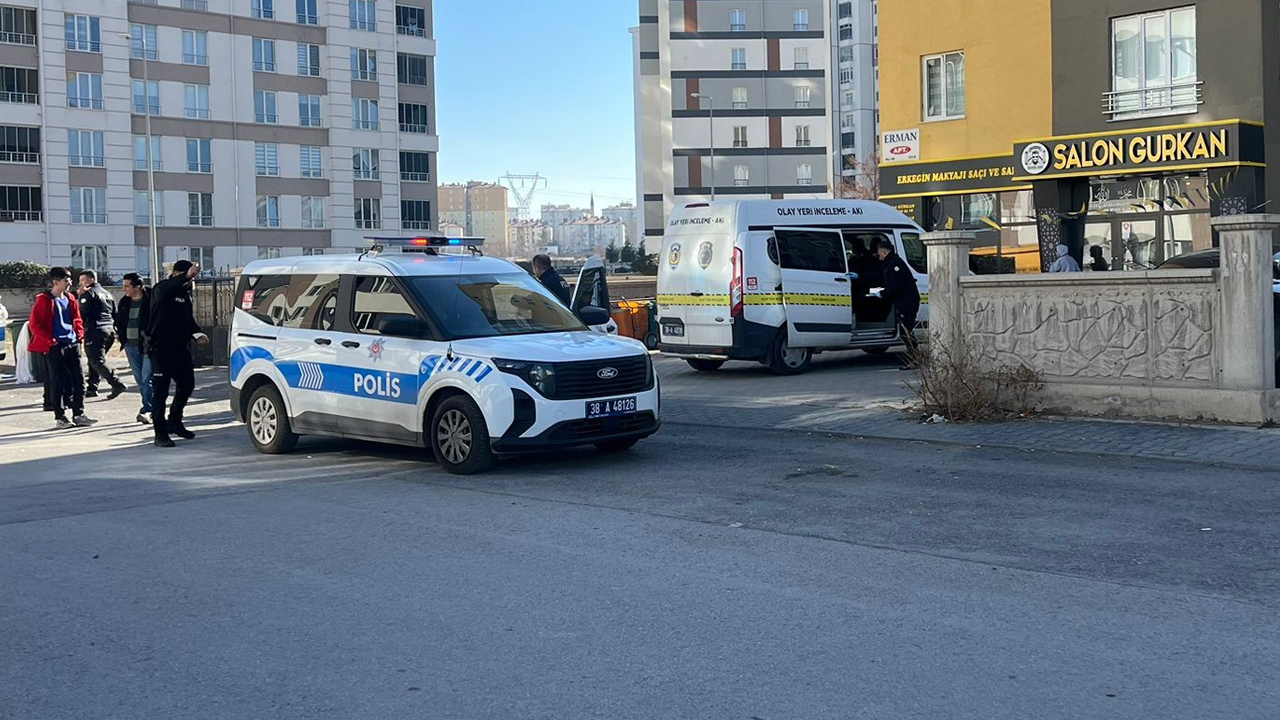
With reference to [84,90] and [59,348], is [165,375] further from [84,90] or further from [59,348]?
[84,90]

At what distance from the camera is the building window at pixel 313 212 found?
69.2 metres

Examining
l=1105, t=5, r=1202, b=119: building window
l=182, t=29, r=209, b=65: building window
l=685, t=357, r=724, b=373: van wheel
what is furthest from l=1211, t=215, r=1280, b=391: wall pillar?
l=182, t=29, r=209, b=65: building window

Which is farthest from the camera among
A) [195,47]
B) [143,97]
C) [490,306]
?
[195,47]

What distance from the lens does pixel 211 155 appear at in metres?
65.9

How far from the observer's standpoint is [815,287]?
19031 millimetres

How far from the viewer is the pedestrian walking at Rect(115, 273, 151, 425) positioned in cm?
1565

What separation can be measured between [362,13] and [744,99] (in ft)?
96.0

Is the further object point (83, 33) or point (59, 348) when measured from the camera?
point (83, 33)

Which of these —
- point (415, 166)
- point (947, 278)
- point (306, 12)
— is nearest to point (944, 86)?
point (947, 278)

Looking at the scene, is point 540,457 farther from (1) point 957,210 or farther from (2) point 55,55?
(2) point 55,55

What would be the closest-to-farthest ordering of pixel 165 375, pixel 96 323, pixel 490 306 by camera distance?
pixel 490 306, pixel 165 375, pixel 96 323

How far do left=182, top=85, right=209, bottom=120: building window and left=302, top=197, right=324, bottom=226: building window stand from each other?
6.73 meters

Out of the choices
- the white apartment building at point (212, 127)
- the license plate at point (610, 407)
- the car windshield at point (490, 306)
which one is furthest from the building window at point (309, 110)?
the license plate at point (610, 407)

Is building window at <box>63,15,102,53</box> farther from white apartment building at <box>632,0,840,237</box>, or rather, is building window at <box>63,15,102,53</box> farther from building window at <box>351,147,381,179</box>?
white apartment building at <box>632,0,840,237</box>
